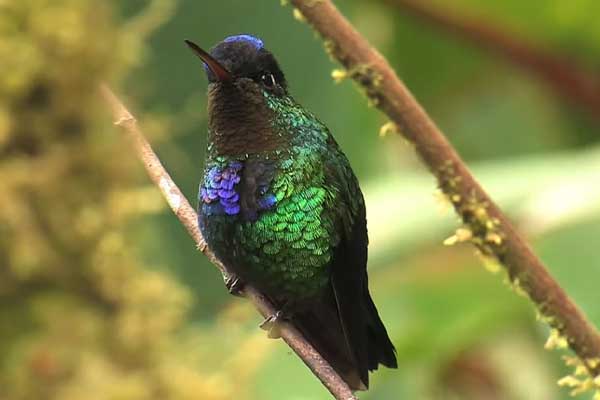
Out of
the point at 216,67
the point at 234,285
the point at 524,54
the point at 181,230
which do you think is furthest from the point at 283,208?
the point at 524,54

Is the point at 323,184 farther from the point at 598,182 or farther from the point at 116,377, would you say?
the point at 598,182

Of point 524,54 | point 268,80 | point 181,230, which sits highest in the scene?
point 268,80

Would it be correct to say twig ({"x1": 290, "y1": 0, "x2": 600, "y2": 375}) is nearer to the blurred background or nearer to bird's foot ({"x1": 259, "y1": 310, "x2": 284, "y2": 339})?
the blurred background

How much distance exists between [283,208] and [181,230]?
4.91 feet

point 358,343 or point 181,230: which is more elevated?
point 358,343

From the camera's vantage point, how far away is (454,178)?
37.0 inches

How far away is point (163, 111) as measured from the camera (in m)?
2.33

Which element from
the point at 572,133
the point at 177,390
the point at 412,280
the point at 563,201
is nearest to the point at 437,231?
the point at 412,280

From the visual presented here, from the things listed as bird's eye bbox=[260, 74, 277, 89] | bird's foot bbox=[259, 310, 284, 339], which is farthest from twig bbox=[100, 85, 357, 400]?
bird's eye bbox=[260, 74, 277, 89]

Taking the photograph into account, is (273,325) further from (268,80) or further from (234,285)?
(268,80)

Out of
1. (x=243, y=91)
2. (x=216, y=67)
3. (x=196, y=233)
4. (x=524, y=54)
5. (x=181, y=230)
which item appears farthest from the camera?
(x=524, y=54)

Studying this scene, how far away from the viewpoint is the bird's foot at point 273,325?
3.11 feet

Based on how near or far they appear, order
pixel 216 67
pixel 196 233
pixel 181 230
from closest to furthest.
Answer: pixel 216 67, pixel 196 233, pixel 181 230

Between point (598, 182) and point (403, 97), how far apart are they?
121 centimetres
